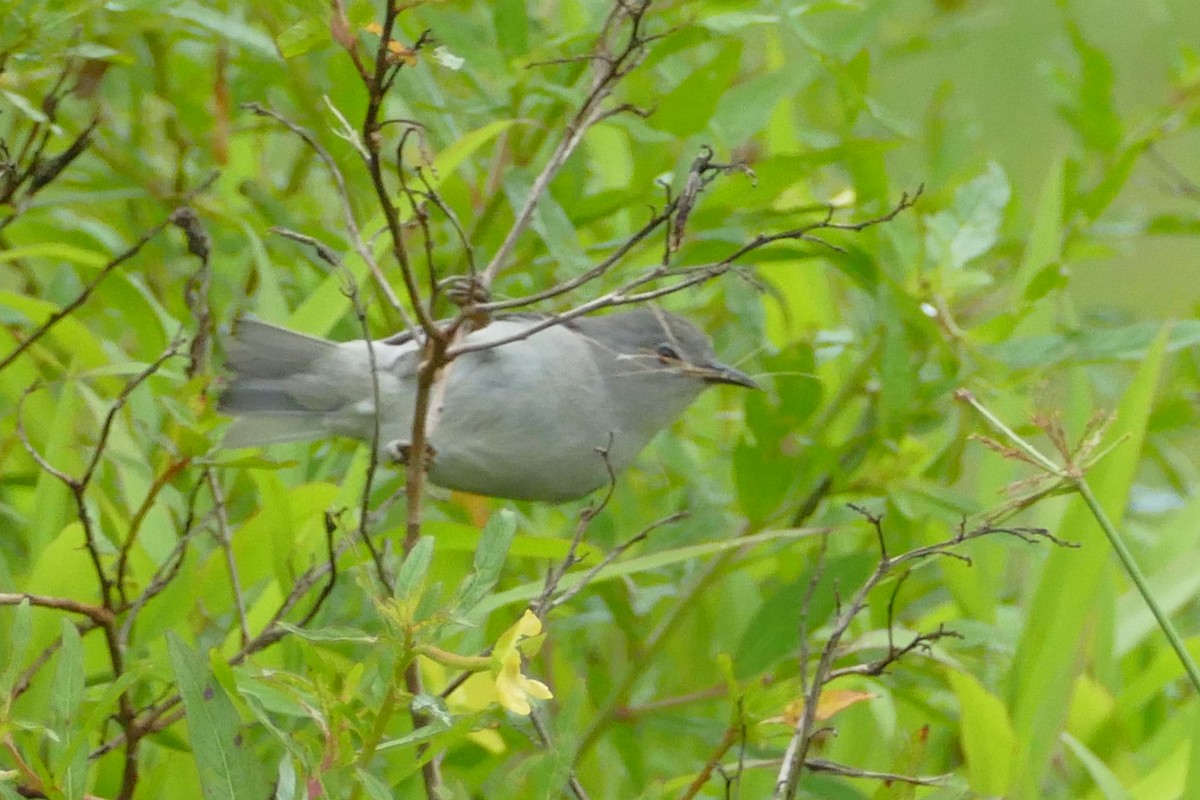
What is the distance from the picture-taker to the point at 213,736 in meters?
1.16

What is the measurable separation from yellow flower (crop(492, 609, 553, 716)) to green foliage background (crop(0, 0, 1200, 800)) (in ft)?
0.70

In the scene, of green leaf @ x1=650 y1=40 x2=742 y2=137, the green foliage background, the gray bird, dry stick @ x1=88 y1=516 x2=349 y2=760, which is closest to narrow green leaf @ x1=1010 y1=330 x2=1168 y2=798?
the green foliage background

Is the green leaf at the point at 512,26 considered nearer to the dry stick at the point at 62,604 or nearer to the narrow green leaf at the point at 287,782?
the dry stick at the point at 62,604

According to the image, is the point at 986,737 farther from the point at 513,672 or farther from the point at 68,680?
the point at 68,680

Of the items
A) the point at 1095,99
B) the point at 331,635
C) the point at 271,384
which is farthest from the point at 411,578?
the point at 1095,99

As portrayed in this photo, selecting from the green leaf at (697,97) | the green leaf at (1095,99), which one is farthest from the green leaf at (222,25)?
the green leaf at (1095,99)

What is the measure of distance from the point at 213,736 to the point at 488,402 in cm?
93

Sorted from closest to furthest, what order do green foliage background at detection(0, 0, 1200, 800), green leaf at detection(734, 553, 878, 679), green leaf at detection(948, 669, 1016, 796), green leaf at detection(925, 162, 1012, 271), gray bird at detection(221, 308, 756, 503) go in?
green foliage background at detection(0, 0, 1200, 800) < green leaf at detection(948, 669, 1016, 796) < gray bird at detection(221, 308, 756, 503) < green leaf at detection(734, 553, 878, 679) < green leaf at detection(925, 162, 1012, 271)

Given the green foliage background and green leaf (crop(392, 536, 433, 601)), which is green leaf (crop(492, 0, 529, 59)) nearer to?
the green foliage background

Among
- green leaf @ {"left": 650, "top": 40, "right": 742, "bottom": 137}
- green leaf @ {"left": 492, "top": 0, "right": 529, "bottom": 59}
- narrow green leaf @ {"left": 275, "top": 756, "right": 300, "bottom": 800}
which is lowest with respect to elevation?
narrow green leaf @ {"left": 275, "top": 756, "right": 300, "bottom": 800}

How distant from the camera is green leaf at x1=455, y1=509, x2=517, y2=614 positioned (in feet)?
3.59

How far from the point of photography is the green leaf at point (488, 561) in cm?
109

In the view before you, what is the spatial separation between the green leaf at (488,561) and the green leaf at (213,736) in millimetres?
219

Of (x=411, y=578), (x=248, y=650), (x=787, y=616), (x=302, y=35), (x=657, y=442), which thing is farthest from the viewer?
(x=657, y=442)
